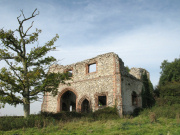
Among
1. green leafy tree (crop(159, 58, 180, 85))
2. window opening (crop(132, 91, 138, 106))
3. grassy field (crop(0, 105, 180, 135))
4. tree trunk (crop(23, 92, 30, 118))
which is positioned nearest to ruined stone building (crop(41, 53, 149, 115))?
window opening (crop(132, 91, 138, 106))

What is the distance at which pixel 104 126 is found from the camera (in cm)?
947

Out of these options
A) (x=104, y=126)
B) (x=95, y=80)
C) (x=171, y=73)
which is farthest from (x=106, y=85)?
(x=171, y=73)

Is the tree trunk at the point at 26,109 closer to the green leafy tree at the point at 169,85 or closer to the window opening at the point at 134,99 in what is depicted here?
the window opening at the point at 134,99

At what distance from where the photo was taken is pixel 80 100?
1714cm

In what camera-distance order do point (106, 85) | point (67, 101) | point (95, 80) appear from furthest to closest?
point (67, 101)
point (95, 80)
point (106, 85)

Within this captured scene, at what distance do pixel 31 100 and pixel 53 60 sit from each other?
2.88 m

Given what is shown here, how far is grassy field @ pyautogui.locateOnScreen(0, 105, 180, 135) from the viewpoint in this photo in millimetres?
8008

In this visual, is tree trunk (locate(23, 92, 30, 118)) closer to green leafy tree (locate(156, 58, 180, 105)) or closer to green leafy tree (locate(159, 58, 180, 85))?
green leafy tree (locate(156, 58, 180, 105))

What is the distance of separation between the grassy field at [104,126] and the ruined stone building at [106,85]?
52.5 inches

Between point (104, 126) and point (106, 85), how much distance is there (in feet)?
20.3

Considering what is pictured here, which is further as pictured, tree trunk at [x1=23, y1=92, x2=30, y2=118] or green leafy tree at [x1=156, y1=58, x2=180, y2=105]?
green leafy tree at [x1=156, y1=58, x2=180, y2=105]

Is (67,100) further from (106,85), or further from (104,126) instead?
(104,126)

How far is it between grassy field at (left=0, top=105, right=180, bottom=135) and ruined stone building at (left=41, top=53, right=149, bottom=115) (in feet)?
4.37

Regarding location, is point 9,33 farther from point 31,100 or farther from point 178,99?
point 178,99
